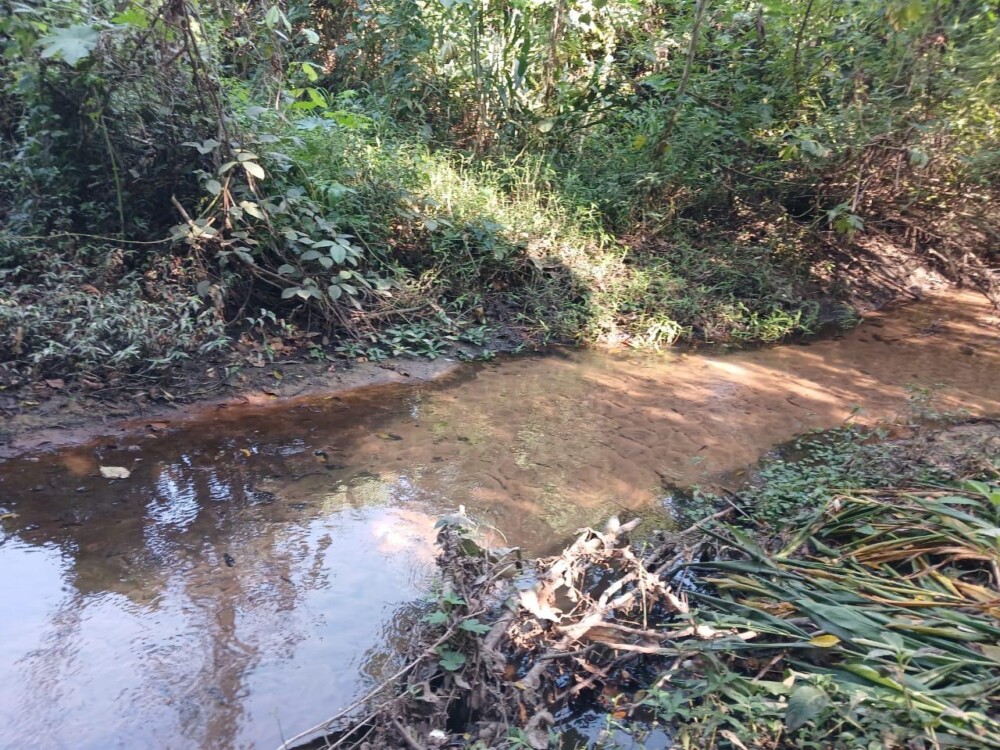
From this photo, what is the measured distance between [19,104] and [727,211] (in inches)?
239

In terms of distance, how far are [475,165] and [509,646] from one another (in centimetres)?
515

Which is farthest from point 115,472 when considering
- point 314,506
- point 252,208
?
point 252,208

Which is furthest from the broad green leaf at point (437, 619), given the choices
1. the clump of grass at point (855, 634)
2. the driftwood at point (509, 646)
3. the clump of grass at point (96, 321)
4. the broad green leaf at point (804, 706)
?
the clump of grass at point (96, 321)

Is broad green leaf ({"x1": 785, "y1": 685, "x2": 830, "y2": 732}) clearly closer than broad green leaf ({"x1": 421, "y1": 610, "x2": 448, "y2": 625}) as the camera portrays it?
Yes

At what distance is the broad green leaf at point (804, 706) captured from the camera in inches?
77.1

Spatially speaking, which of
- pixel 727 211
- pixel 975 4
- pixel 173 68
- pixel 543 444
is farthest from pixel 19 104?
pixel 975 4

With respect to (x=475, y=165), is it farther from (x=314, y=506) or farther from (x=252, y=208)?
(x=314, y=506)

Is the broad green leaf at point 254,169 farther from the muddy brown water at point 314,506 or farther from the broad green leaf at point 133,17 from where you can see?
the muddy brown water at point 314,506

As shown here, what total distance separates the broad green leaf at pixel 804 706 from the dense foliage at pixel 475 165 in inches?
151

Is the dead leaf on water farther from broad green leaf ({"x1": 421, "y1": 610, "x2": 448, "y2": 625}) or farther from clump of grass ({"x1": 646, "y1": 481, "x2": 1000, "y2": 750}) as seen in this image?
clump of grass ({"x1": 646, "y1": 481, "x2": 1000, "y2": 750})

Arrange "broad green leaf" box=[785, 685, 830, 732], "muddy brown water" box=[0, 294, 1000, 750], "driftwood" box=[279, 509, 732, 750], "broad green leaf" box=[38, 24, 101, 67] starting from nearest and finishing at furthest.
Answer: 1. "broad green leaf" box=[785, 685, 830, 732]
2. "driftwood" box=[279, 509, 732, 750]
3. "muddy brown water" box=[0, 294, 1000, 750]
4. "broad green leaf" box=[38, 24, 101, 67]

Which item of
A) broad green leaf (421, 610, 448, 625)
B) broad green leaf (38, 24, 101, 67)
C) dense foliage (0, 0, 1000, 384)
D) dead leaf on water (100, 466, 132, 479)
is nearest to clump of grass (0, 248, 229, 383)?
dense foliage (0, 0, 1000, 384)

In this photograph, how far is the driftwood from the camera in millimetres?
2178

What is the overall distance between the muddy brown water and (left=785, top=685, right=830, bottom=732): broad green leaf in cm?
133
